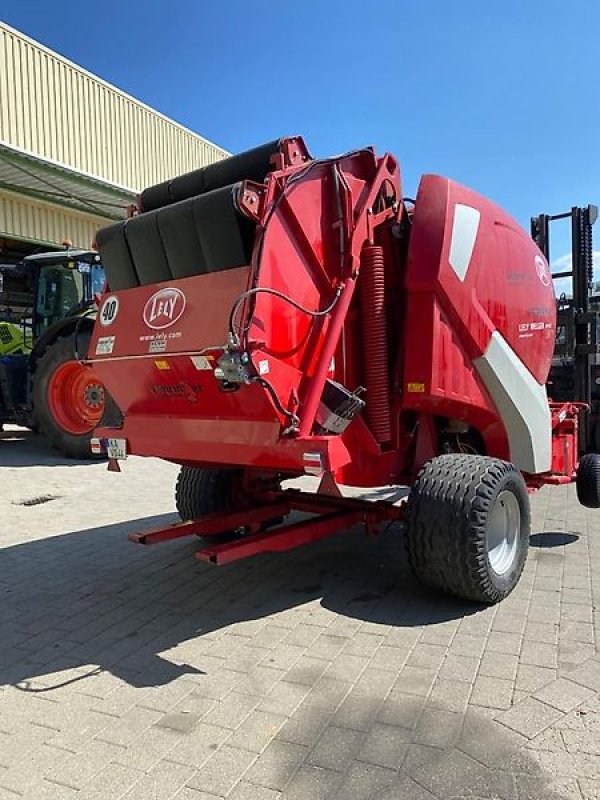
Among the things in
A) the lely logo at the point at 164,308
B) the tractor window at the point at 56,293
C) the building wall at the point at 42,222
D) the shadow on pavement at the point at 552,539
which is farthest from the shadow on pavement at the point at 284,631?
the building wall at the point at 42,222

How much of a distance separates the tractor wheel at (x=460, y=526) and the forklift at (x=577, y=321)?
410 centimetres

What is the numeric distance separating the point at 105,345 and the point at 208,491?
177cm

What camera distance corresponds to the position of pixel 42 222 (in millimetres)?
15484

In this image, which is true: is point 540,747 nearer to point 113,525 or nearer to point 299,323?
point 299,323

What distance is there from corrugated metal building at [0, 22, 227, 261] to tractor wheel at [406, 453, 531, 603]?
11798mm

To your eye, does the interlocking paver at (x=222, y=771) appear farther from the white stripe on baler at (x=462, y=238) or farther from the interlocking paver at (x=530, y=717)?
the white stripe on baler at (x=462, y=238)

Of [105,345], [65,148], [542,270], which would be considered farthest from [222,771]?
[65,148]

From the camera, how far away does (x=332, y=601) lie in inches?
180

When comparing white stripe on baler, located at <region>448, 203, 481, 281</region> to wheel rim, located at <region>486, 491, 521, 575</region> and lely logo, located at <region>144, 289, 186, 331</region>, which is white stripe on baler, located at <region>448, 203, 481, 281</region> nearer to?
wheel rim, located at <region>486, 491, 521, 575</region>

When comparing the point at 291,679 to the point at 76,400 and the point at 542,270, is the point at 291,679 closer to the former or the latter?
the point at 542,270

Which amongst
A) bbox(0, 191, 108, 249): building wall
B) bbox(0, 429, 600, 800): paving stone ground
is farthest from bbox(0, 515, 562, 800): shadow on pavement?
bbox(0, 191, 108, 249): building wall

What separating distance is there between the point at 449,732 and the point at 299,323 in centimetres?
227

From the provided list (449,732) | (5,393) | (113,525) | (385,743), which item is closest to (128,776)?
(385,743)

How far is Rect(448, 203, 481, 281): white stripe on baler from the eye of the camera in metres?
4.53
